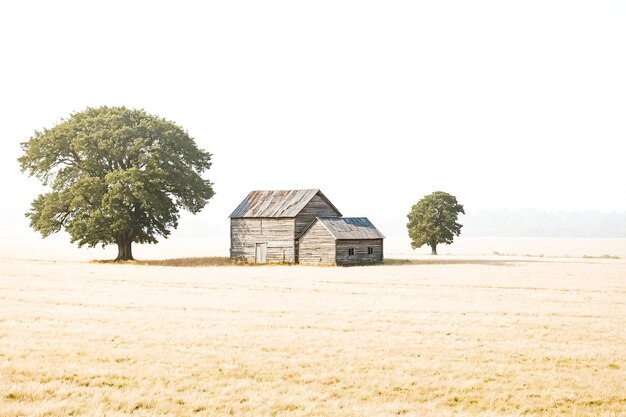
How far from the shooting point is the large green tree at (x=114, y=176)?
192 ft

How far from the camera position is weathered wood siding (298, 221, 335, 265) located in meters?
60.6

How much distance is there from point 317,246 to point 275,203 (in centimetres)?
777

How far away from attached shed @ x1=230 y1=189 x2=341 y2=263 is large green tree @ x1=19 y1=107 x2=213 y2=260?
494cm

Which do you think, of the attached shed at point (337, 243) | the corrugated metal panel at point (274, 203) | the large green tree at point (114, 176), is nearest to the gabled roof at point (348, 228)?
the attached shed at point (337, 243)

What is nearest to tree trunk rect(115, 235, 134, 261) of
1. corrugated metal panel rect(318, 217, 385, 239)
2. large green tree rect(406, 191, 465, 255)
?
corrugated metal panel rect(318, 217, 385, 239)

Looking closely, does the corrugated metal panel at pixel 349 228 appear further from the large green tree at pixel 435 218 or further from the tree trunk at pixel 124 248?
the large green tree at pixel 435 218

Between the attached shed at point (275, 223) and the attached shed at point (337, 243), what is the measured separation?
1519 millimetres

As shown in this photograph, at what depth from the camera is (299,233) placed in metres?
63.1

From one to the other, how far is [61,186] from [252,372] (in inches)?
2114

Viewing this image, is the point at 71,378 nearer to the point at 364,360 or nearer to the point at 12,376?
the point at 12,376

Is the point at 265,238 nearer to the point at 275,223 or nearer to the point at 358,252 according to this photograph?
the point at 275,223

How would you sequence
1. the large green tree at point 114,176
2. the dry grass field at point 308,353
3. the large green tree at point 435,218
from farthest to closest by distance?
the large green tree at point 435,218 → the large green tree at point 114,176 → the dry grass field at point 308,353

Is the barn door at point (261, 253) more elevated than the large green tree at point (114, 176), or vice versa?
the large green tree at point (114, 176)

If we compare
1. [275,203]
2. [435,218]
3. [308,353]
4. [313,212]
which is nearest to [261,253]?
[275,203]
